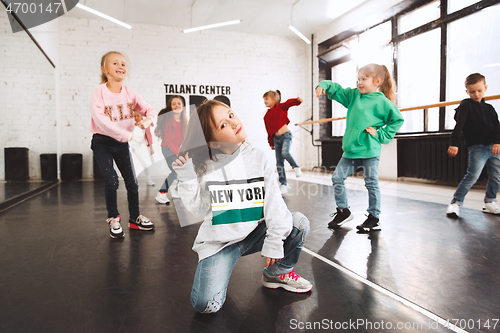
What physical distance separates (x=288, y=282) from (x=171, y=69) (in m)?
6.38

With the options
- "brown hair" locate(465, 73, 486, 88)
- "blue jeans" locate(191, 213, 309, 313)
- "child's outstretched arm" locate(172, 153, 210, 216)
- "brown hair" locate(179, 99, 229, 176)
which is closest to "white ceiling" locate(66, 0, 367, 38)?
"brown hair" locate(465, 73, 486, 88)

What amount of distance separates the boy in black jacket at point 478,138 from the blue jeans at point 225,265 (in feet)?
6.22

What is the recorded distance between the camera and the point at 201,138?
1138mm

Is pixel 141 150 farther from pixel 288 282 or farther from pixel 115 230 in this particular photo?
pixel 288 282

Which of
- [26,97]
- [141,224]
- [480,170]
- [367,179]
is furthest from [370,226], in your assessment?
[26,97]

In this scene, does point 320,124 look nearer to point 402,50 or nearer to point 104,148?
point 402,50

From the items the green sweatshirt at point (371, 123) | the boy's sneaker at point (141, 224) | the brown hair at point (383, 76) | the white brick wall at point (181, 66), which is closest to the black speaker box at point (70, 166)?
the white brick wall at point (181, 66)

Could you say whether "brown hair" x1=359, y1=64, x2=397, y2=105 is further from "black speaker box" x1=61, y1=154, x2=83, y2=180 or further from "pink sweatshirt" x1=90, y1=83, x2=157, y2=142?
"black speaker box" x1=61, y1=154, x2=83, y2=180

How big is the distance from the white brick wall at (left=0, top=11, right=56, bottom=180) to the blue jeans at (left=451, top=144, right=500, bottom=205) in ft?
14.8

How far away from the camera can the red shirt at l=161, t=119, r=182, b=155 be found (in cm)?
334

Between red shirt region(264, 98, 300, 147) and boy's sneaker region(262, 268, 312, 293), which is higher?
red shirt region(264, 98, 300, 147)

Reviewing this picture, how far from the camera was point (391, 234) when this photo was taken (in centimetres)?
204

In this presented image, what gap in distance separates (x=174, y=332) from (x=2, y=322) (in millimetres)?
571

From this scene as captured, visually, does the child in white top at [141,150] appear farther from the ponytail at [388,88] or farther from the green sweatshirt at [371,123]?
the ponytail at [388,88]
